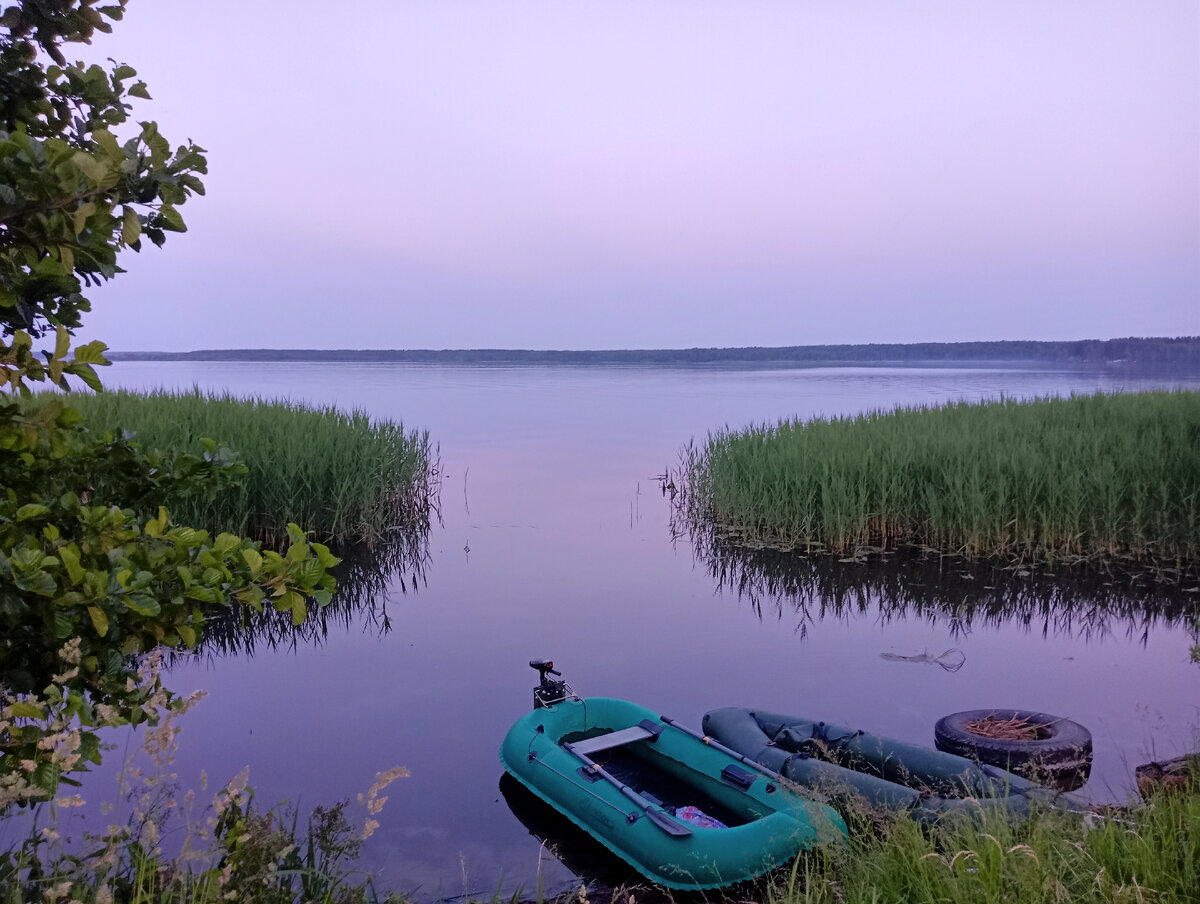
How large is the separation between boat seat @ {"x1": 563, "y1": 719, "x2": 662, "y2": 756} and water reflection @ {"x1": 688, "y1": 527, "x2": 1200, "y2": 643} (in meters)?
3.57

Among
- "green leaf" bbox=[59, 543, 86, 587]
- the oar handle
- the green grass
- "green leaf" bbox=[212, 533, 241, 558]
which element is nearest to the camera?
"green leaf" bbox=[59, 543, 86, 587]

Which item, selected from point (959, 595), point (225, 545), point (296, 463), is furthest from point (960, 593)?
point (225, 545)

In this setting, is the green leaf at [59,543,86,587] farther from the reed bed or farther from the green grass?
the reed bed

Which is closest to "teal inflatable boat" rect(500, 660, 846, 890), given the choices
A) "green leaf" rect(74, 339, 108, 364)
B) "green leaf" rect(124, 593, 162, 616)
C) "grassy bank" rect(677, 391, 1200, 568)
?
"green leaf" rect(124, 593, 162, 616)

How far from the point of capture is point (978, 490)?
1015cm

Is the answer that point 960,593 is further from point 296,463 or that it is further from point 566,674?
point 296,463

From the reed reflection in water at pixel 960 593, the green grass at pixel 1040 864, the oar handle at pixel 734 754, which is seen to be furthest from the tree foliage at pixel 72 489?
the reed reflection in water at pixel 960 593

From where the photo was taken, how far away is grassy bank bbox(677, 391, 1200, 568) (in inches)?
390

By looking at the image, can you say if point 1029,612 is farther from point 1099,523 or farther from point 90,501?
point 90,501

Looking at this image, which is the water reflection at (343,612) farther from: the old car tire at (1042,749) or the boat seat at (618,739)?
the old car tire at (1042,749)

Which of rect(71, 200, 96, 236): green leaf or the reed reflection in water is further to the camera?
the reed reflection in water

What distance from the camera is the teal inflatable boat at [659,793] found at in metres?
4.04

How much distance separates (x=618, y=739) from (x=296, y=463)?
6639mm

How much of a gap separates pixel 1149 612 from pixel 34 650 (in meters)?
9.53
